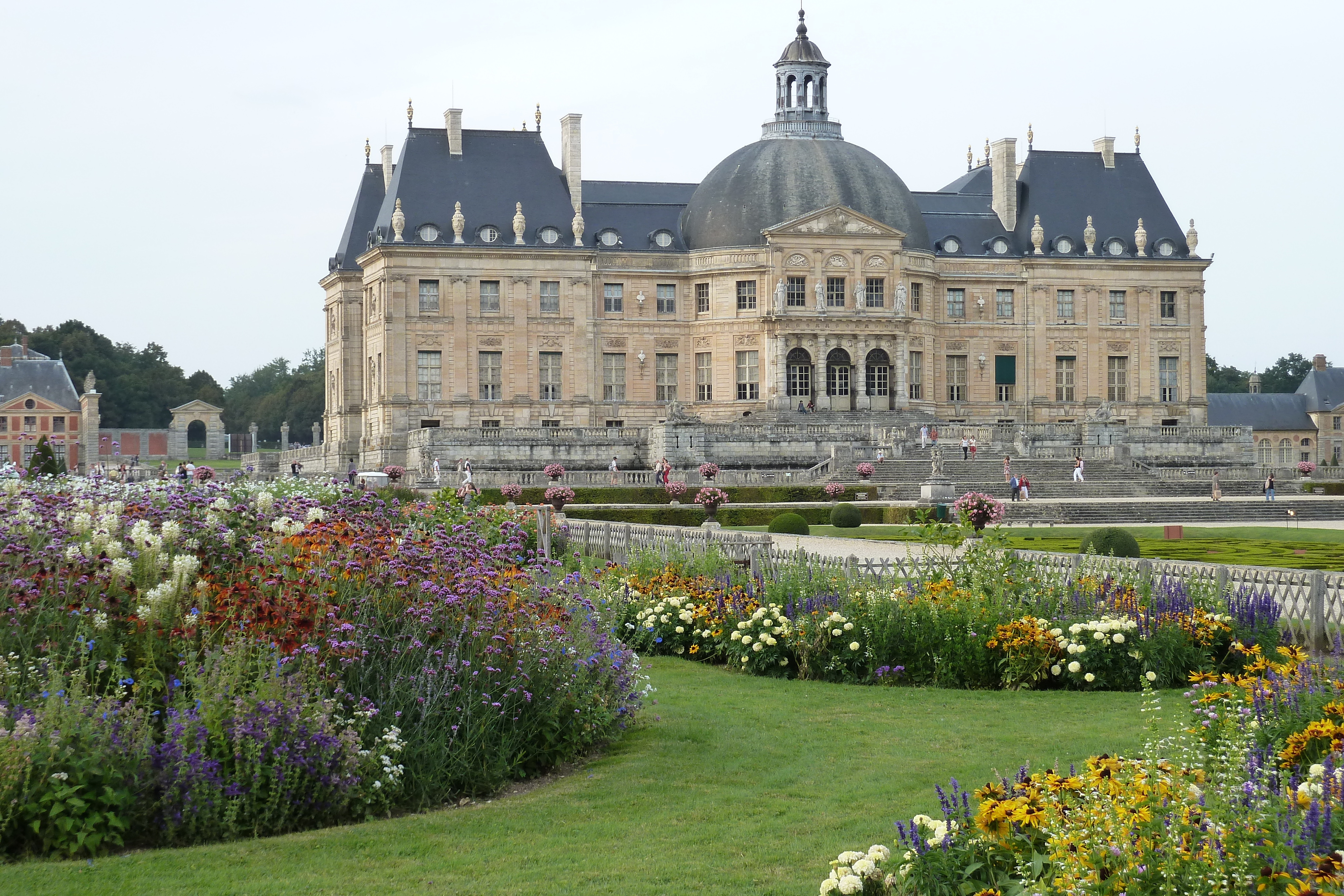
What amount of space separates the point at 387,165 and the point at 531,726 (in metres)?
60.9

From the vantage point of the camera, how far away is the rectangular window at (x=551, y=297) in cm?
6119

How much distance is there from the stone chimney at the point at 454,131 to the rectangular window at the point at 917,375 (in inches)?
829

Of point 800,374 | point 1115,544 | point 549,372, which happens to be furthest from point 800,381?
point 1115,544

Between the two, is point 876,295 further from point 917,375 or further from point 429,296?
point 429,296

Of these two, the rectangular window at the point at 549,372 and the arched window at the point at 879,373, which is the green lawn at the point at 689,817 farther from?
the arched window at the point at 879,373

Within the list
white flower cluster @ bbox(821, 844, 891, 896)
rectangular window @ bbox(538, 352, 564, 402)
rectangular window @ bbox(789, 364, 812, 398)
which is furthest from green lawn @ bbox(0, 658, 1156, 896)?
rectangular window @ bbox(789, 364, 812, 398)

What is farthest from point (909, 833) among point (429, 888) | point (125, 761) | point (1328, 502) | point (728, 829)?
point (1328, 502)

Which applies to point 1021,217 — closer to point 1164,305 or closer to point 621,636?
point 1164,305

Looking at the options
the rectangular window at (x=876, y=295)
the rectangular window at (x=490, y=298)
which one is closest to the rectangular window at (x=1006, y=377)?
the rectangular window at (x=876, y=295)

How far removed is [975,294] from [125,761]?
60642 millimetres

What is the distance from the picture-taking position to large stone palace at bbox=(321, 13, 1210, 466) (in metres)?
60.4

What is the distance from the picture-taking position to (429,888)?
7.75 metres

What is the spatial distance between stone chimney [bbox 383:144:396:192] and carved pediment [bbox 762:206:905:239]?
1867 cm

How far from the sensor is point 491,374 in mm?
60688
